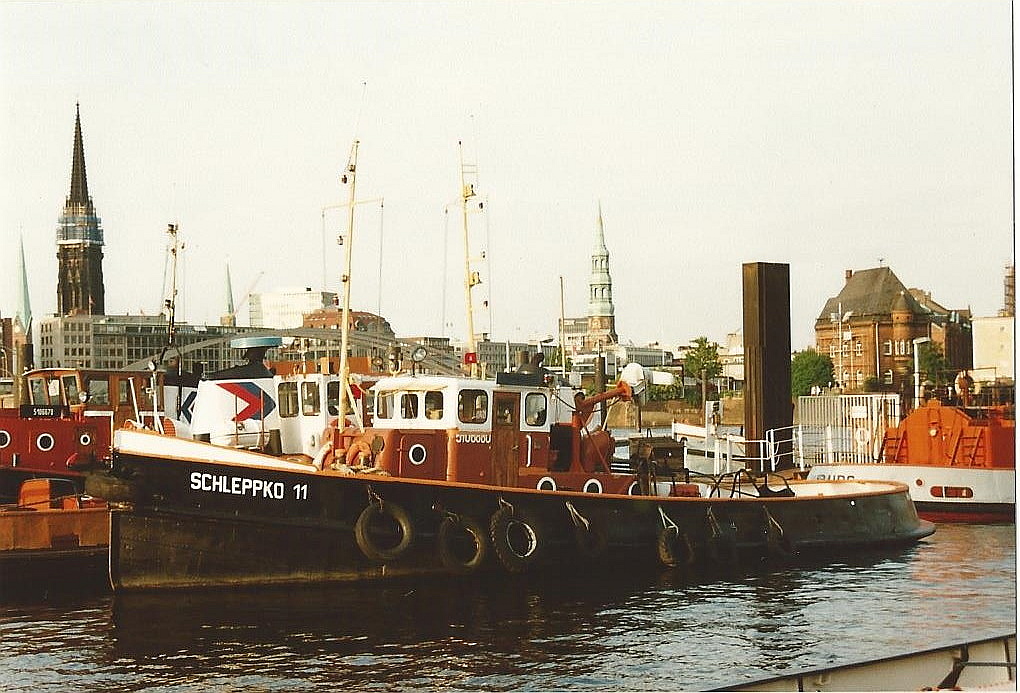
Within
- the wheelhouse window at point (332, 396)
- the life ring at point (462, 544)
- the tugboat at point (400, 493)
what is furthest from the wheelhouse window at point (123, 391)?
→ the life ring at point (462, 544)

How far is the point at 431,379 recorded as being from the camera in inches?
523

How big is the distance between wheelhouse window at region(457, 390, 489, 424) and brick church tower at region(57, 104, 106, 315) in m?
11.5

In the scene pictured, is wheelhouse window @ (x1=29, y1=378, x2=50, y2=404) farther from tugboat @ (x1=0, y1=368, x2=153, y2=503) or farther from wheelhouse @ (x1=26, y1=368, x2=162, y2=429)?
tugboat @ (x1=0, y1=368, x2=153, y2=503)

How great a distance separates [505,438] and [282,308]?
30.6 meters

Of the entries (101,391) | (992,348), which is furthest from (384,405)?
(992,348)

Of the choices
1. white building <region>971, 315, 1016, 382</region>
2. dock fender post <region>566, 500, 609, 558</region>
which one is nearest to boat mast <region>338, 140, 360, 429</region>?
dock fender post <region>566, 500, 609, 558</region>

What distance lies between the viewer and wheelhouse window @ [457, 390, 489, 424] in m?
13.2

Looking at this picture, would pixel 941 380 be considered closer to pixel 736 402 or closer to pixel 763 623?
pixel 736 402

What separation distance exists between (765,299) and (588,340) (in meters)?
52.7

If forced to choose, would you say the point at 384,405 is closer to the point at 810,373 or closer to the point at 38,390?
the point at 38,390

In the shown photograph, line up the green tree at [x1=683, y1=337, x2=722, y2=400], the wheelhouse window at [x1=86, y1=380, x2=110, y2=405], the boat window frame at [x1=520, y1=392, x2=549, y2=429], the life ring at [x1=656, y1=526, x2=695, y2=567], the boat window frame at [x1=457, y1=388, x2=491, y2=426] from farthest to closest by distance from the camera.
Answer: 1. the green tree at [x1=683, y1=337, x2=722, y2=400]
2. the wheelhouse window at [x1=86, y1=380, x2=110, y2=405]
3. the life ring at [x1=656, y1=526, x2=695, y2=567]
4. the boat window frame at [x1=520, y1=392, x2=549, y2=429]
5. the boat window frame at [x1=457, y1=388, x2=491, y2=426]

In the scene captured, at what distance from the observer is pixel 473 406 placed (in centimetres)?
1324

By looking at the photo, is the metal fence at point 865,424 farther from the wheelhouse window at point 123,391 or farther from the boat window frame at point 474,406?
the wheelhouse window at point 123,391

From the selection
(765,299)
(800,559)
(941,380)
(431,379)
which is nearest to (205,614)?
(431,379)
